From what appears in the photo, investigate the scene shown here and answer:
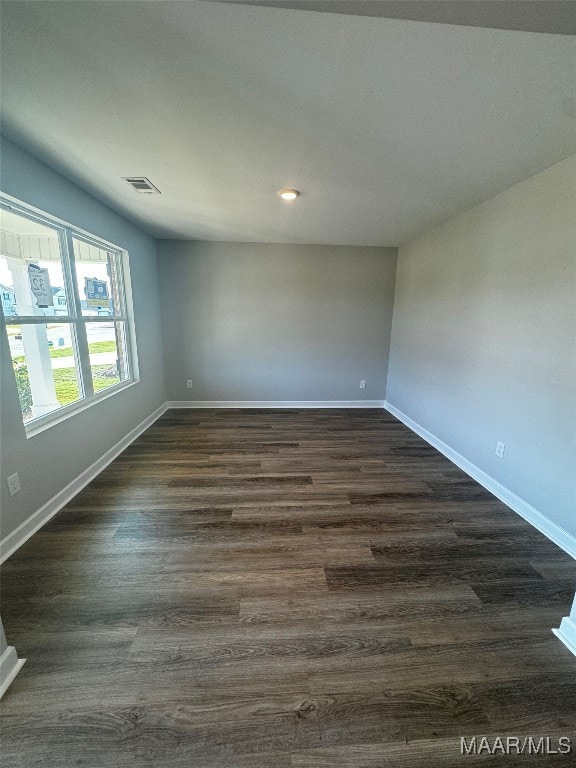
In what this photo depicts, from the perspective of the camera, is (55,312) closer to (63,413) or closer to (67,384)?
(67,384)

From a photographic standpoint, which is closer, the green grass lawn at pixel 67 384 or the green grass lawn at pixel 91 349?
the green grass lawn at pixel 91 349

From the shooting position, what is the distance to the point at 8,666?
1073mm

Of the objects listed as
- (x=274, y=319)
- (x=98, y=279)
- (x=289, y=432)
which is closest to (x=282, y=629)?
(x=289, y=432)

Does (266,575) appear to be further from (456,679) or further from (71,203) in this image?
(71,203)

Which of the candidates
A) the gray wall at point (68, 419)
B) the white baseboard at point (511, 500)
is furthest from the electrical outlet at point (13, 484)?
the white baseboard at point (511, 500)

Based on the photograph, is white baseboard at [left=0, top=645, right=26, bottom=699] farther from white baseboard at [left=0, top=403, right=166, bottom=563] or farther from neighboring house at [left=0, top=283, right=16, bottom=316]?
neighboring house at [left=0, top=283, right=16, bottom=316]

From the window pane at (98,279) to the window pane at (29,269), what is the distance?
0.72 ft

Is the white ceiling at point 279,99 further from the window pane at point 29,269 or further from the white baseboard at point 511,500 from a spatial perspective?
the white baseboard at point 511,500

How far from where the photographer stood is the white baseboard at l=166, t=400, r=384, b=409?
4328mm

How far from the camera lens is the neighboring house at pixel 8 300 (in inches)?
67.1

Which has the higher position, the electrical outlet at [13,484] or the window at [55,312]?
the window at [55,312]

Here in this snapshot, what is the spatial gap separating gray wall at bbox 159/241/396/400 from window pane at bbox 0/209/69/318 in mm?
1796

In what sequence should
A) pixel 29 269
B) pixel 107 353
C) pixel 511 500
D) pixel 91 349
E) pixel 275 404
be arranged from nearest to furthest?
pixel 29 269 < pixel 511 500 < pixel 91 349 < pixel 107 353 < pixel 275 404

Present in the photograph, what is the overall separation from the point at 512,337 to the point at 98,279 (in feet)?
12.3
